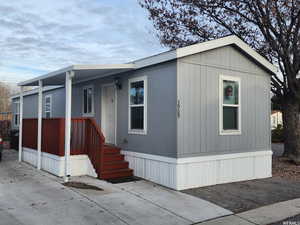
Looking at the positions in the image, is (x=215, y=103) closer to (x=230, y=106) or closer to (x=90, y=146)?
(x=230, y=106)

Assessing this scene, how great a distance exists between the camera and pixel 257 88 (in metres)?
8.23

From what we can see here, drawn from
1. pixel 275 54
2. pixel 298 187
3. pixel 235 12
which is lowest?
pixel 298 187

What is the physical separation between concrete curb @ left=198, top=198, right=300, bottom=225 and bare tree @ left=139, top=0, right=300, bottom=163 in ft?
19.5

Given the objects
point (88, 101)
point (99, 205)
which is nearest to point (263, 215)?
point (99, 205)

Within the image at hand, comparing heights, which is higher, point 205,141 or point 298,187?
point 205,141

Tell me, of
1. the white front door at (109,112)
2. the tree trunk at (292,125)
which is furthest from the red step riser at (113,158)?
the tree trunk at (292,125)

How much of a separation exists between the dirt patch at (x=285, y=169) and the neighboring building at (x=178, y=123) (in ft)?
2.60

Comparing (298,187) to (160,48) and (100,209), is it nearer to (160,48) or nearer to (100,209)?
(100,209)

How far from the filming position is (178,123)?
6.43m

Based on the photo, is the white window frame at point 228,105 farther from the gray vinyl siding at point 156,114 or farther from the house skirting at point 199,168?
the gray vinyl siding at point 156,114

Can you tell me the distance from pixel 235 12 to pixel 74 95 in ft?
22.6

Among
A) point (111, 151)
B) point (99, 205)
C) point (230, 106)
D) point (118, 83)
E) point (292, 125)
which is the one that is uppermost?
point (118, 83)

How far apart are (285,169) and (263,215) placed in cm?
536

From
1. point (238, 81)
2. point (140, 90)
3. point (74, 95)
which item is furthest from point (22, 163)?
point (238, 81)
